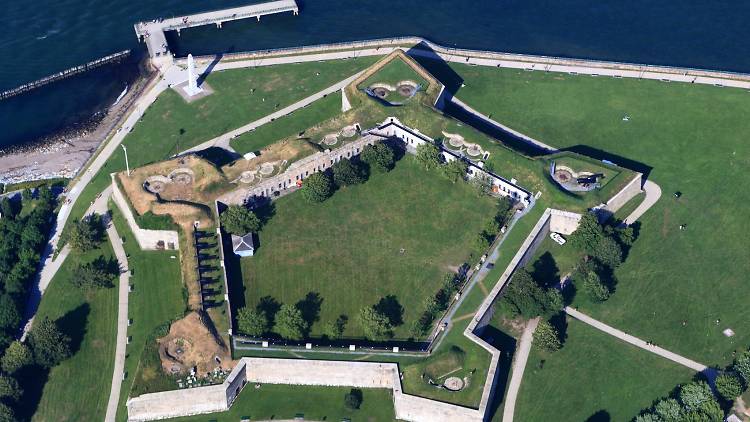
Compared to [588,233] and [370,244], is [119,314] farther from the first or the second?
[588,233]

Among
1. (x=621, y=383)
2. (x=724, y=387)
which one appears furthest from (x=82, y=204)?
(x=724, y=387)

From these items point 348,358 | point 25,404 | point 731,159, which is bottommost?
point 25,404

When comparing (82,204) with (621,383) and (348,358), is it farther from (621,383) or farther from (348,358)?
(621,383)

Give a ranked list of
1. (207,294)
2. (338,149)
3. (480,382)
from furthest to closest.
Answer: (338,149)
(207,294)
(480,382)

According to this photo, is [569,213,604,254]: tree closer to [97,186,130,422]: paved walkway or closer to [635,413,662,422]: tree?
[635,413,662,422]: tree

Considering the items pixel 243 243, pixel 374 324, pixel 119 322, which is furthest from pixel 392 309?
pixel 119 322

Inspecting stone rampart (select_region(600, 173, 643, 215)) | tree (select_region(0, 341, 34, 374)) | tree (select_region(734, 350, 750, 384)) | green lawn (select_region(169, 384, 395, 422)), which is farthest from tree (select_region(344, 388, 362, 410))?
tree (select_region(734, 350, 750, 384))
